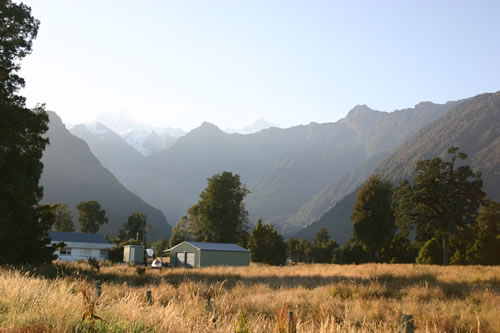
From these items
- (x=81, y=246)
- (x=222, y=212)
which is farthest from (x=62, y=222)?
(x=222, y=212)

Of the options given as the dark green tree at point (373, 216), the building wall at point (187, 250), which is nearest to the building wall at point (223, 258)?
the building wall at point (187, 250)

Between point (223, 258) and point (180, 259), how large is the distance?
694 centimetres

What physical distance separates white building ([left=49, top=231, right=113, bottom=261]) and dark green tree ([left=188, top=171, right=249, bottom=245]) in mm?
19073

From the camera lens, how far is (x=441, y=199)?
1735 inches

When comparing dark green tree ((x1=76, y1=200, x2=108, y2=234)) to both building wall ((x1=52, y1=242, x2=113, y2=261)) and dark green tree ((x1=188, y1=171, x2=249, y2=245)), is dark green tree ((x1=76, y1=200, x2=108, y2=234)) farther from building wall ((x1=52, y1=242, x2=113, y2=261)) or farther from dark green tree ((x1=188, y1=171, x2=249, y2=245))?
dark green tree ((x1=188, y1=171, x2=249, y2=245))

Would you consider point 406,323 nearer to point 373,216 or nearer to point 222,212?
point 373,216

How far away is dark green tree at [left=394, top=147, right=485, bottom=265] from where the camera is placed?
1690 inches

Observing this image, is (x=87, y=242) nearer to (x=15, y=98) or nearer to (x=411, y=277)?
(x=15, y=98)

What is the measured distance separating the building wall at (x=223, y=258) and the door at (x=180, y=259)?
485 cm

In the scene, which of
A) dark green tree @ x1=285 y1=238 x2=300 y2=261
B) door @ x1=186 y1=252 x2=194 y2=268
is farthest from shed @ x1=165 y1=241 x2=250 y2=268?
dark green tree @ x1=285 y1=238 x2=300 y2=261

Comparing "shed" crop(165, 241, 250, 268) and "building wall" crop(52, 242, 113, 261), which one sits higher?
"shed" crop(165, 241, 250, 268)

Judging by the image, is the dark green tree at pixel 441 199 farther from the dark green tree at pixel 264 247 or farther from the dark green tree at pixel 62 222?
the dark green tree at pixel 62 222

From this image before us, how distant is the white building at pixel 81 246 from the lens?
7994 cm

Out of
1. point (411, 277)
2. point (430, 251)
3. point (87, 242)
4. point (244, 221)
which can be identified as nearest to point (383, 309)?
point (411, 277)
